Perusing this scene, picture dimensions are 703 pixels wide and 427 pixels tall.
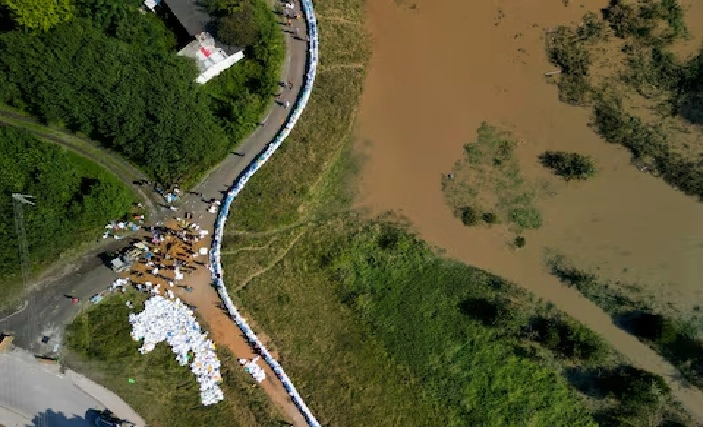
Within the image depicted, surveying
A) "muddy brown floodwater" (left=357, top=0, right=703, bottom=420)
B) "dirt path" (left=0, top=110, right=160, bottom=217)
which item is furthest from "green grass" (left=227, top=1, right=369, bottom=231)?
"dirt path" (left=0, top=110, right=160, bottom=217)

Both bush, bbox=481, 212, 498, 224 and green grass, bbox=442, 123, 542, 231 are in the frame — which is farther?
green grass, bbox=442, 123, 542, 231

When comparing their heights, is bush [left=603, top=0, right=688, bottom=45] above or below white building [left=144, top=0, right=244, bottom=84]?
below

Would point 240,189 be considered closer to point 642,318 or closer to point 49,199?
point 49,199

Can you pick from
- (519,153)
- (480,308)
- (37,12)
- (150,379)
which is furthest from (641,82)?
(37,12)

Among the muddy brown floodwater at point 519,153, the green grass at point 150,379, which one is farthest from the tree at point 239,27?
the green grass at point 150,379

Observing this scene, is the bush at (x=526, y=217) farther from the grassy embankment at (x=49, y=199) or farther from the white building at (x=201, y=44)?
the grassy embankment at (x=49, y=199)

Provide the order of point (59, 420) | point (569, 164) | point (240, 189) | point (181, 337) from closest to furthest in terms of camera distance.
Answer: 1. point (59, 420)
2. point (181, 337)
3. point (240, 189)
4. point (569, 164)

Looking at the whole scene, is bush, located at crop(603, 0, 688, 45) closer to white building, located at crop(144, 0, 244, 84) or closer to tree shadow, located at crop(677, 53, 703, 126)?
tree shadow, located at crop(677, 53, 703, 126)
